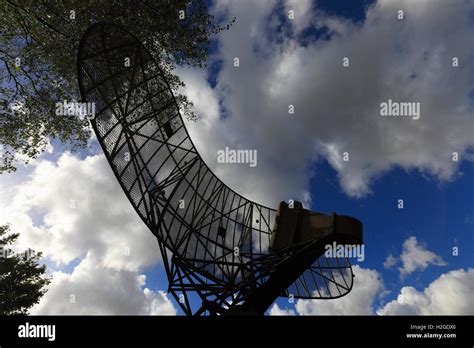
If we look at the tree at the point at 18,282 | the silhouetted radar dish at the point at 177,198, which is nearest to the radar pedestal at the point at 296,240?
the silhouetted radar dish at the point at 177,198

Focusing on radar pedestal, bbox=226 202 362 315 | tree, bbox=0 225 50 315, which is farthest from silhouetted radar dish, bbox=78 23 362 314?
tree, bbox=0 225 50 315

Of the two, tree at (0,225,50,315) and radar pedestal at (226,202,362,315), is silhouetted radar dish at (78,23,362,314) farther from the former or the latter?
tree at (0,225,50,315)

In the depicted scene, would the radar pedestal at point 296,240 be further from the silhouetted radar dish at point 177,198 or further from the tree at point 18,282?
the tree at point 18,282

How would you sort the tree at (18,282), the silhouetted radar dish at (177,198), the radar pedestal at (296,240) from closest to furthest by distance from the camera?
the silhouetted radar dish at (177,198) → the radar pedestal at (296,240) → the tree at (18,282)

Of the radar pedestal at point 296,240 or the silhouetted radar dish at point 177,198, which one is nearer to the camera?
the silhouetted radar dish at point 177,198

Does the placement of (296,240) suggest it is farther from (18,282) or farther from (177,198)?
(18,282)

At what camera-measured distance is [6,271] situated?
23.9 meters

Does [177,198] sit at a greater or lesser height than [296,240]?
greater

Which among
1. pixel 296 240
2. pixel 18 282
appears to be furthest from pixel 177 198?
pixel 18 282

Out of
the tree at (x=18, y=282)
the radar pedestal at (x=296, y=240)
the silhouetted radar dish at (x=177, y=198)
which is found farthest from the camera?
the tree at (x=18, y=282)

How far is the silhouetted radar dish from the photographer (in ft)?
33.4

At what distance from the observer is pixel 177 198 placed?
1405 centimetres

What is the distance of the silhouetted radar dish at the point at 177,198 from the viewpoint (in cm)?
1020
